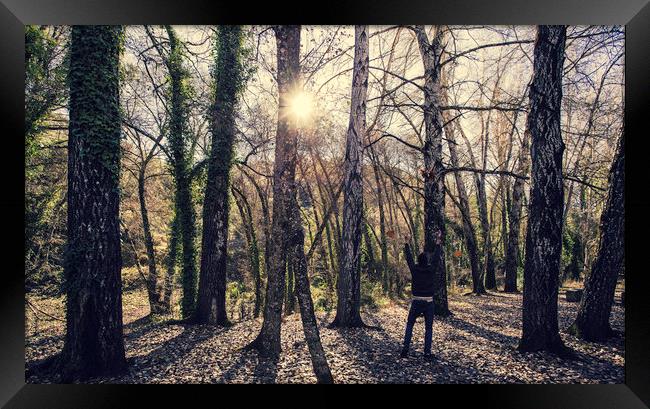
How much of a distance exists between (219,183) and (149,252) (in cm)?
176

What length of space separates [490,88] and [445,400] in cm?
488

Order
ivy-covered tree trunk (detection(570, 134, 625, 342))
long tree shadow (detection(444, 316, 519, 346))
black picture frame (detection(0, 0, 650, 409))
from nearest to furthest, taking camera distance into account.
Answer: black picture frame (detection(0, 0, 650, 409))
ivy-covered tree trunk (detection(570, 134, 625, 342))
long tree shadow (detection(444, 316, 519, 346))

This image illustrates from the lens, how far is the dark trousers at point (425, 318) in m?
4.15

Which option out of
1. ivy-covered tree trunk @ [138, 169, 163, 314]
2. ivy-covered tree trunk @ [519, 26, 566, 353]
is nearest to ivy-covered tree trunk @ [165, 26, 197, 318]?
ivy-covered tree trunk @ [138, 169, 163, 314]

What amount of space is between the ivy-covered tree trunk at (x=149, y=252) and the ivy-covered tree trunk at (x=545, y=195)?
561 cm

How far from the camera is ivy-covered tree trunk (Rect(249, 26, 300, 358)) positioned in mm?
4289

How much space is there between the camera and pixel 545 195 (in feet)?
14.1

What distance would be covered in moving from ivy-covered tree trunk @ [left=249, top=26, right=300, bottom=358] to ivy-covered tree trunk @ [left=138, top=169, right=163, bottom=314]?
2273mm

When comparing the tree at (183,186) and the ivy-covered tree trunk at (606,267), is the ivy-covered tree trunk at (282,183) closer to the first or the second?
the tree at (183,186)

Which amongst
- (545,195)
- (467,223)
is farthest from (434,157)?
(467,223)

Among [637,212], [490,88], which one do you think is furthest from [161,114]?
[637,212]

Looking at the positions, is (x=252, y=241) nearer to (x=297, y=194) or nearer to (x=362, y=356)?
(x=297, y=194)

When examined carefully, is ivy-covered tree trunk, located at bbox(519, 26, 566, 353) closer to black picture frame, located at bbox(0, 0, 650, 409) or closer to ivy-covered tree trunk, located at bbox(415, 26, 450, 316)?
black picture frame, located at bbox(0, 0, 650, 409)

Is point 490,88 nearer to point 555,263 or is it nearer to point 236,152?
point 555,263
